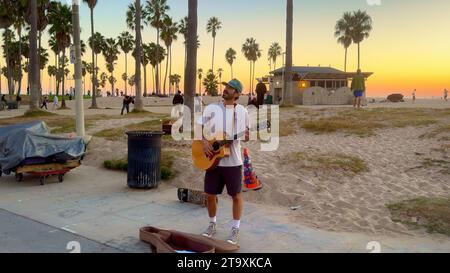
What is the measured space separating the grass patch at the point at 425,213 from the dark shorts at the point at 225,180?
2.66 meters

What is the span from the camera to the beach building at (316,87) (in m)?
41.2

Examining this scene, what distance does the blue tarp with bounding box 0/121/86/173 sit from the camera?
8.83 m

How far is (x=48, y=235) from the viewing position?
560 cm

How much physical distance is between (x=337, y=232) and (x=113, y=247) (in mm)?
2966

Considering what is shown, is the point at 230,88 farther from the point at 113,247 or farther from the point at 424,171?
the point at 424,171

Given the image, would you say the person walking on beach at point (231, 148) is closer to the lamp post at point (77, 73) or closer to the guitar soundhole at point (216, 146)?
the guitar soundhole at point (216, 146)

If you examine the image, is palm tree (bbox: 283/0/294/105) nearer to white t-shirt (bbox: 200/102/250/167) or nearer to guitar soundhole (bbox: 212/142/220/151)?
white t-shirt (bbox: 200/102/250/167)

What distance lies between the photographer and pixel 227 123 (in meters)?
5.29

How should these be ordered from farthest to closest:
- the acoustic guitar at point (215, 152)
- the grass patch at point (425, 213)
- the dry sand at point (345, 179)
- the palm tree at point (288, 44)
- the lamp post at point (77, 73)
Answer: the palm tree at point (288, 44), the lamp post at point (77, 73), the dry sand at point (345, 179), the grass patch at point (425, 213), the acoustic guitar at point (215, 152)

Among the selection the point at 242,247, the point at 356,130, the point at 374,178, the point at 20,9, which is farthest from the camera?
the point at 20,9

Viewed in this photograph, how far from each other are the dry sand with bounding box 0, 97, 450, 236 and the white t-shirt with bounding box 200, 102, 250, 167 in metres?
1.78

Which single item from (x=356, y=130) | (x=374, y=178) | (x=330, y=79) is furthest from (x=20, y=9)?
(x=374, y=178)

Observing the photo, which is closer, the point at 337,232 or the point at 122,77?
the point at 337,232

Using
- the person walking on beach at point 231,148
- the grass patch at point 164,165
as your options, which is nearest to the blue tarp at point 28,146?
the grass patch at point 164,165
